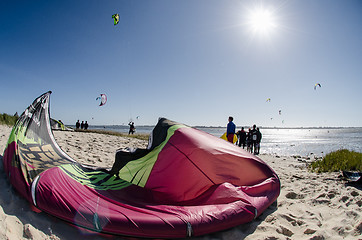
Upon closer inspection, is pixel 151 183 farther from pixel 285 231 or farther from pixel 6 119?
pixel 6 119

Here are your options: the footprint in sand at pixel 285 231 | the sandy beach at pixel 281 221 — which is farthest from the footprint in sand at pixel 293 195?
the footprint in sand at pixel 285 231

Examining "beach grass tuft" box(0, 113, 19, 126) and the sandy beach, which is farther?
"beach grass tuft" box(0, 113, 19, 126)

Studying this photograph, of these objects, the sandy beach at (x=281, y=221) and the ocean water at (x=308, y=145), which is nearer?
the sandy beach at (x=281, y=221)

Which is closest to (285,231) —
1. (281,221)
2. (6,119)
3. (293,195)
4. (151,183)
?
(281,221)

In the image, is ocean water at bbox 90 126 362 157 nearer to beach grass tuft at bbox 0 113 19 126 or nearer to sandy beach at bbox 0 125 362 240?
sandy beach at bbox 0 125 362 240

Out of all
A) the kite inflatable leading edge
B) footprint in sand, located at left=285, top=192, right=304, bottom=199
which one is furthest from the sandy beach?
the kite inflatable leading edge

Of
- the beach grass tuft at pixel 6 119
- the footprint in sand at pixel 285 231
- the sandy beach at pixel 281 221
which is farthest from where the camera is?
the beach grass tuft at pixel 6 119

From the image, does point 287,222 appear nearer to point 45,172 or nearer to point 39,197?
point 39,197

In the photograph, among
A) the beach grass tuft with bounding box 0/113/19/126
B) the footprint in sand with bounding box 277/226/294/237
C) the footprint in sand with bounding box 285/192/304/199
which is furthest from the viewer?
the beach grass tuft with bounding box 0/113/19/126

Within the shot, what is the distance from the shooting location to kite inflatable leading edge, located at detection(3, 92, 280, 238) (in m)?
1.75

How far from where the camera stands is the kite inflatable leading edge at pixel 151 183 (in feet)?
5.74

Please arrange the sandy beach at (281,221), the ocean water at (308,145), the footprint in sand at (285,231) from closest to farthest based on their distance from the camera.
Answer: the sandy beach at (281,221) < the footprint in sand at (285,231) < the ocean water at (308,145)

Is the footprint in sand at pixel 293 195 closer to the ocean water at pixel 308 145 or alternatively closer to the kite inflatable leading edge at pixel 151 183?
the kite inflatable leading edge at pixel 151 183

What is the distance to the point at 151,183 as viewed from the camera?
2.52 meters
